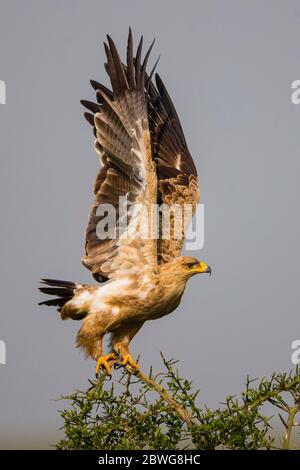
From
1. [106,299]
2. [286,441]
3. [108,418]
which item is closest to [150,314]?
[106,299]

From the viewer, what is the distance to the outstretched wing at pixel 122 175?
714 cm

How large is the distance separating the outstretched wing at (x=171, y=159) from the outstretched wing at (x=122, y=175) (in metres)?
0.62

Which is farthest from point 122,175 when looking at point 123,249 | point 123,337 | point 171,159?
point 171,159

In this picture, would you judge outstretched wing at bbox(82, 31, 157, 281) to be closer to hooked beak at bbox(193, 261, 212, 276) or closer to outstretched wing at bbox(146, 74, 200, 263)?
hooked beak at bbox(193, 261, 212, 276)

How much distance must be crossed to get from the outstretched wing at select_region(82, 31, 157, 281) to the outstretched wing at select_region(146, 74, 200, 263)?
622 mm

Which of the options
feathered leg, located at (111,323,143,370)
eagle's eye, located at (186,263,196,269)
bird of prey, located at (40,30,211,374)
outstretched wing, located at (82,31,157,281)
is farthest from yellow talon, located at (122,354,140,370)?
eagle's eye, located at (186,263,196,269)

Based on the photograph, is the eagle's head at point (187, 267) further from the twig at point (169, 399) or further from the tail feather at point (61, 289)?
the twig at point (169, 399)

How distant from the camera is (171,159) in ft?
30.8

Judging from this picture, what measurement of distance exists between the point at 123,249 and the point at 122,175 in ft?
2.13

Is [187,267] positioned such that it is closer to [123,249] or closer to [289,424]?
[123,249]

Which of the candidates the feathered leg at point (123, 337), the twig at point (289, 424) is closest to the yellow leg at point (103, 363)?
the feathered leg at point (123, 337)

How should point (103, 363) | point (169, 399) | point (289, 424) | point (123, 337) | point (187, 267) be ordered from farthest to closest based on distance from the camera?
point (187, 267), point (123, 337), point (103, 363), point (169, 399), point (289, 424)

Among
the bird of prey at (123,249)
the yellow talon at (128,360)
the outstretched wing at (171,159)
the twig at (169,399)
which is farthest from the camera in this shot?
the outstretched wing at (171,159)
